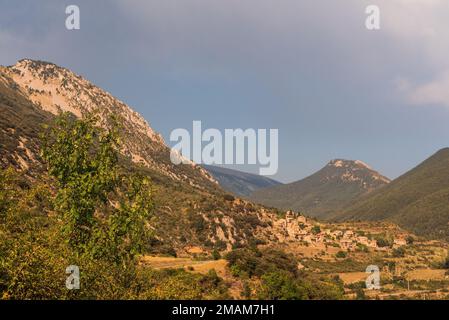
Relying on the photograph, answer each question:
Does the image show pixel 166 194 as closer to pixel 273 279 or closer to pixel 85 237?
pixel 273 279

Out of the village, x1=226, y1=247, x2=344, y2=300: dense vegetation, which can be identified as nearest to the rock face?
the village

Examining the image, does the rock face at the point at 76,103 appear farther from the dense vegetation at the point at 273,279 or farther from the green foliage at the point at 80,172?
the green foliage at the point at 80,172

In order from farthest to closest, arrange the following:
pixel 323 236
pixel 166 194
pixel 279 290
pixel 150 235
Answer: pixel 323 236
pixel 166 194
pixel 279 290
pixel 150 235

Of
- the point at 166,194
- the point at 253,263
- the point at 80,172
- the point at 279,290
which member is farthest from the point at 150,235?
the point at 166,194

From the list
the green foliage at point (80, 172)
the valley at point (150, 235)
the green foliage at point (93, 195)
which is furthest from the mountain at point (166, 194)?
the green foliage at point (93, 195)

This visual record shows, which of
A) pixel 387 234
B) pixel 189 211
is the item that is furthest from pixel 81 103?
pixel 387 234

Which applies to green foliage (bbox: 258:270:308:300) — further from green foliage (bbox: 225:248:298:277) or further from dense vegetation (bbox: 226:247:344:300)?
green foliage (bbox: 225:248:298:277)

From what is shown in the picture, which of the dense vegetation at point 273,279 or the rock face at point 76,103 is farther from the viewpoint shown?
the rock face at point 76,103

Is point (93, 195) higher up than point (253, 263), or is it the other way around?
point (93, 195)

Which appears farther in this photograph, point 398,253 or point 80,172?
point 398,253

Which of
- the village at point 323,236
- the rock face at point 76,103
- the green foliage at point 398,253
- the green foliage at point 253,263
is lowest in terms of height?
the green foliage at point 398,253

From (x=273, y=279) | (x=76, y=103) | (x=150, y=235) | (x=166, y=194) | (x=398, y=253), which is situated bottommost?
(x=398, y=253)

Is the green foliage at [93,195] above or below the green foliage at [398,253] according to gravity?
above

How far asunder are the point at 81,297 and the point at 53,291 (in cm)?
121
